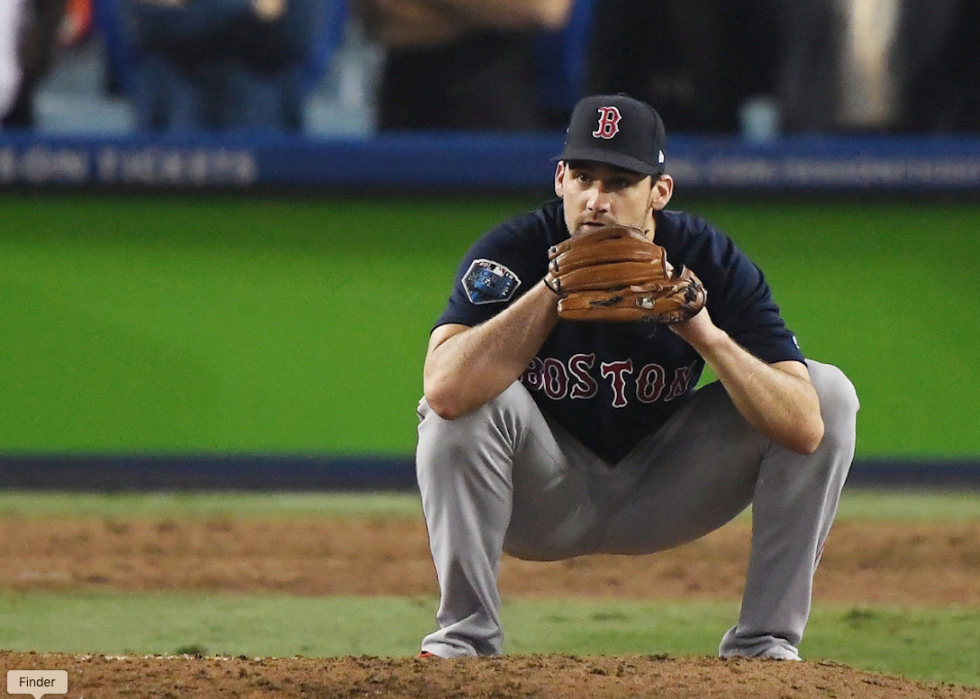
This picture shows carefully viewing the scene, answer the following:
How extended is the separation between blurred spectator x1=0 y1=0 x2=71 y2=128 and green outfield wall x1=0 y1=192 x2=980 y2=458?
1.23 ft

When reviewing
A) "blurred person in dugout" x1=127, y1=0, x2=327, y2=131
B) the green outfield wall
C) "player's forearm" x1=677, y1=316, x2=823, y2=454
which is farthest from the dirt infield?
→ "blurred person in dugout" x1=127, y1=0, x2=327, y2=131

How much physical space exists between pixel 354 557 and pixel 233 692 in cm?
209

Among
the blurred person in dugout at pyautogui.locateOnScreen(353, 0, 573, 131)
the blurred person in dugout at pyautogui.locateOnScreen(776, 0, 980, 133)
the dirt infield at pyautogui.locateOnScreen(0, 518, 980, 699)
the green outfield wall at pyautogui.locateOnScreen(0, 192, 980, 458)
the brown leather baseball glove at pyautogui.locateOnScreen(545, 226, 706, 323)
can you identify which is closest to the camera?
the dirt infield at pyautogui.locateOnScreen(0, 518, 980, 699)

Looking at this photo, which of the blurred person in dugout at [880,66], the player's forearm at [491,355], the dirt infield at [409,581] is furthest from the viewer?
the blurred person in dugout at [880,66]

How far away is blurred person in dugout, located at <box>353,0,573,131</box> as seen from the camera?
18.5ft

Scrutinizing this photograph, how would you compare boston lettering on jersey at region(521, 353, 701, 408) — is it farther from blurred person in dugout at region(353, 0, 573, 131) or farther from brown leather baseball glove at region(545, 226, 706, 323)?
blurred person in dugout at region(353, 0, 573, 131)

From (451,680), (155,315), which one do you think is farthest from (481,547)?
(155,315)

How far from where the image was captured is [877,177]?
573cm

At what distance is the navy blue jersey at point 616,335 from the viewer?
10.1 feet

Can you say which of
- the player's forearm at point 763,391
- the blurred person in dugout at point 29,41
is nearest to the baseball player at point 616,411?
the player's forearm at point 763,391

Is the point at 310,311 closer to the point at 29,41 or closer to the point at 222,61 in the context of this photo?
the point at 222,61

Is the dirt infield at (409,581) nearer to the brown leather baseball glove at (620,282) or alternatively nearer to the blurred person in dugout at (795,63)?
the brown leather baseball glove at (620,282)

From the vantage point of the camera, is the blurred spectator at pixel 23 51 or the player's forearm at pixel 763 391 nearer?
the player's forearm at pixel 763 391

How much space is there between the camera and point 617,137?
296 centimetres
